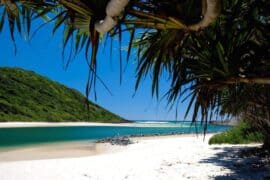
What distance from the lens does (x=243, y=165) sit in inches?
399

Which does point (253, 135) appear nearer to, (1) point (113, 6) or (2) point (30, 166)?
(2) point (30, 166)

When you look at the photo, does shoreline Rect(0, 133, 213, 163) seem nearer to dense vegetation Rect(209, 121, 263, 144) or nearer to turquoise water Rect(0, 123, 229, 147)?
dense vegetation Rect(209, 121, 263, 144)

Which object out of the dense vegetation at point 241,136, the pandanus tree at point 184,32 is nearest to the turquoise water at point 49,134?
the dense vegetation at point 241,136

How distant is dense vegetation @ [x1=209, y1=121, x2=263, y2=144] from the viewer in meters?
16.1

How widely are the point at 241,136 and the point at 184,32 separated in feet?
51.3

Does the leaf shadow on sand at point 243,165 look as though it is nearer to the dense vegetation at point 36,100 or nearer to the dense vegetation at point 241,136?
the dense vegetation at point 241,136

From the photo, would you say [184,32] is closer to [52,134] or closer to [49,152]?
[49,152]

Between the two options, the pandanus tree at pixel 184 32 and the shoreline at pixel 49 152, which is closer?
the pandanus tree at pixel 184 32

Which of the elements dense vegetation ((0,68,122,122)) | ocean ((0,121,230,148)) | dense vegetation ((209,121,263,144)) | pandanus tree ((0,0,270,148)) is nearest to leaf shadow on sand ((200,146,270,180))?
ocean ((0,121,230,148))

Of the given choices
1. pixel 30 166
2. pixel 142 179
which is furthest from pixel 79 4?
pixel 30 166

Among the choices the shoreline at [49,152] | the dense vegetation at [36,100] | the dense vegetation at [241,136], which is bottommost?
the shoreline at [49,152]

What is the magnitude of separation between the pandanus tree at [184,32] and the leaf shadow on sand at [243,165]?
5.39m

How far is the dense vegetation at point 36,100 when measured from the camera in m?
77.6

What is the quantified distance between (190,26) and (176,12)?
0.38 feet
